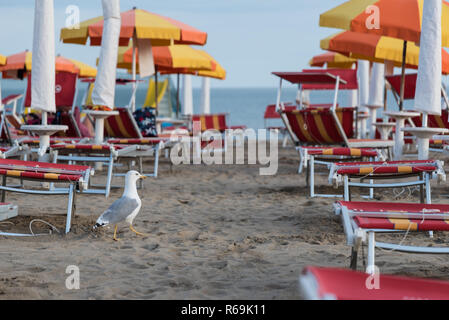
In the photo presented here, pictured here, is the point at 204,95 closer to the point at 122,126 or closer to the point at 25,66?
the point at 25,66

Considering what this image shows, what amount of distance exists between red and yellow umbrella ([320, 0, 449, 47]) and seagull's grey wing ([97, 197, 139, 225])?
10.8ft

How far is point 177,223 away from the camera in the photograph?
4.40 m

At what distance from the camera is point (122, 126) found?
25.6 feet

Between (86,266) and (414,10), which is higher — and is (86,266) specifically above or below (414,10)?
below

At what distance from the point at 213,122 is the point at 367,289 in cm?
1015

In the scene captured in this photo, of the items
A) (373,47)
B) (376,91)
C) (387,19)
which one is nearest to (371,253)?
(387,19)

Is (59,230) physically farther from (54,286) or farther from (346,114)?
(346,114)

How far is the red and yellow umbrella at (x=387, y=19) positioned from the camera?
5.97 meters

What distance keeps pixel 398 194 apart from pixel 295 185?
53.3 inches

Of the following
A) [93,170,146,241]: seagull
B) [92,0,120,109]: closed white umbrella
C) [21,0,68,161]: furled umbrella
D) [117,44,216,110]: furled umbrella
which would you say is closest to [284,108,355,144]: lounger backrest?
[92,0,120,109]: closed white umbrella
